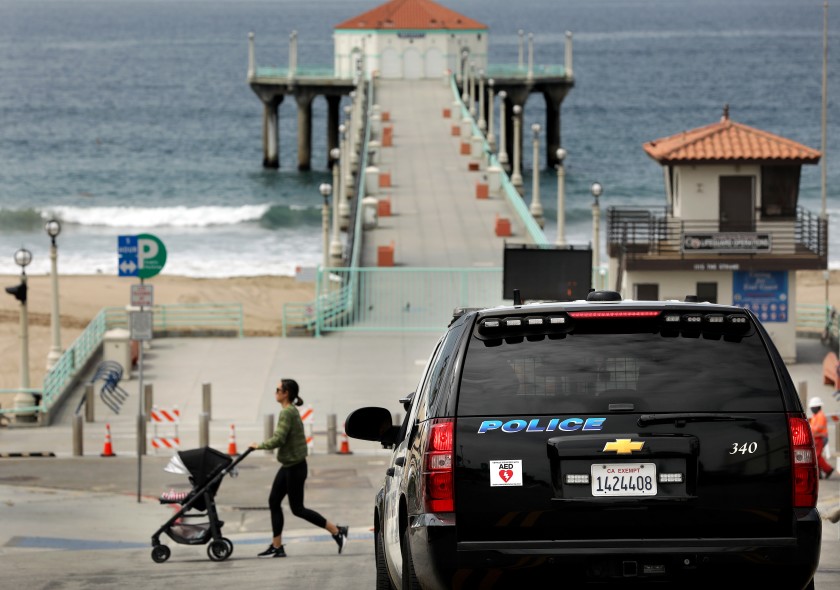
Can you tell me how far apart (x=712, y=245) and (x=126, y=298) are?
23.4 m

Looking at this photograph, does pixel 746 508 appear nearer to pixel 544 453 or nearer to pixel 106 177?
pixel 544 453

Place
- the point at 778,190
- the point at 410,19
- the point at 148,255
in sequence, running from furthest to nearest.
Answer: the point at 410,19 < the point at 778,190 < the point at 148,255

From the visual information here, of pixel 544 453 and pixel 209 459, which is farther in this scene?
pixel 209 459

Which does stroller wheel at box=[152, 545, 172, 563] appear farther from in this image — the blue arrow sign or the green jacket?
the blue arrow sign

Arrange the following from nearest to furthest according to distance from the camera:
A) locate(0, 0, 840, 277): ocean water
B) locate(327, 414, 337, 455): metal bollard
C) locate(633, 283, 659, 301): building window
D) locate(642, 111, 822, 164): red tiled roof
Result: locate(327, 414, 337, 455): metal bollard < locate(633, 283, 659, 301): building window < locate(642, 111, 822, 164): red tiled roof < locate(0, 0, 840, 277): ocean water

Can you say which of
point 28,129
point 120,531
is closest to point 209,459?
point 120,531

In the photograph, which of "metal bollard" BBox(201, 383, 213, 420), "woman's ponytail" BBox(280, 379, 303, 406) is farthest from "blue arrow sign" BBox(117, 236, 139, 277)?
"woman's ponytail" BBox(280, 379, 303, 406)

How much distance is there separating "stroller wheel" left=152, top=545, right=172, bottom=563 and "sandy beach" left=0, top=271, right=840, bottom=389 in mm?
27433

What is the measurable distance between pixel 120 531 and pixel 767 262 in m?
20.7

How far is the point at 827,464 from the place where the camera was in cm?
2177

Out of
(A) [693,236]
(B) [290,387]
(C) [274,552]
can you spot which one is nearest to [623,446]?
(B) [290,387]

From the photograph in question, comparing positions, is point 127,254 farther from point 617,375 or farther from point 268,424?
point 617,375

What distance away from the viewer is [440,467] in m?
7.05

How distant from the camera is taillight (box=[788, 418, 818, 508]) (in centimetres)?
700
